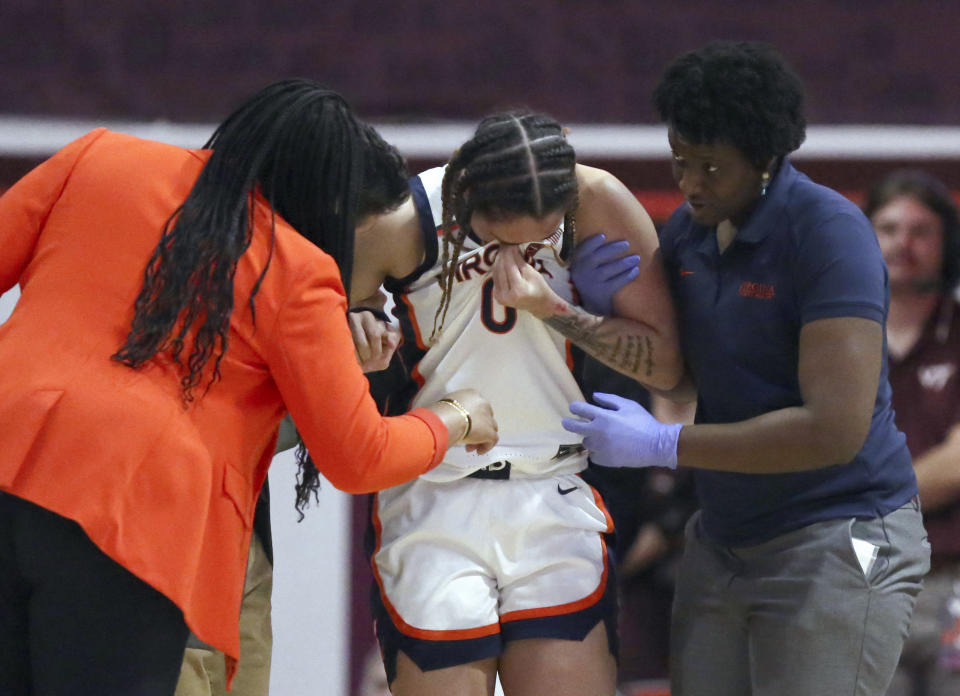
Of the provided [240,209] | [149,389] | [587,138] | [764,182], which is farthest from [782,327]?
[587,138]

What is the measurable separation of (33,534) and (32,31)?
1.93 metres

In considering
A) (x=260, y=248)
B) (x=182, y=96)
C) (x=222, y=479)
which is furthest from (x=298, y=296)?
(x=182, y=96)

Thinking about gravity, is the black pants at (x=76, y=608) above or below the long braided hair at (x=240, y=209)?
below

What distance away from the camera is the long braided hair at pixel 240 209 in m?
1.43

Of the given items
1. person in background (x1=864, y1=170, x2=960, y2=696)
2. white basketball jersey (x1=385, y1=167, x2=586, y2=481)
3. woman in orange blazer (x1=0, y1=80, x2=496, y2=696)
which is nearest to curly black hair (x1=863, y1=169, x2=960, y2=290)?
person in background (x1=864, y1=170, x2=960, y2=696)

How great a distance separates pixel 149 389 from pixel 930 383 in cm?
251

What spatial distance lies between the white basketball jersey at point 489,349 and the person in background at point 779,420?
0.11m

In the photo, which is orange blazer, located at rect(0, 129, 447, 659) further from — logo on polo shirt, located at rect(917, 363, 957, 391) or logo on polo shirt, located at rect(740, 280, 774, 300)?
logo on polo shirt, located at rect(917, 363, 957, 391)

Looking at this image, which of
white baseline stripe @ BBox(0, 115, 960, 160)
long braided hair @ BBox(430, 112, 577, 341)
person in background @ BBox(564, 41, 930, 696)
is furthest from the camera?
A: white baseline stripe @ BBox(0, 115, 960, 160)

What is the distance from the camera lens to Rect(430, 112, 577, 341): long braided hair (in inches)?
71.9

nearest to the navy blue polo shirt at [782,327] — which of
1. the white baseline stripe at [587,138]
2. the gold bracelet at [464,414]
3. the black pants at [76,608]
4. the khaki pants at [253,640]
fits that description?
the gold bracelet at [464,414]

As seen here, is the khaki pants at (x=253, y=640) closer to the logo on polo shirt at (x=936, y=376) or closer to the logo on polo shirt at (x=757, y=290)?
the logo on polo shirt at (x=757, y=290)

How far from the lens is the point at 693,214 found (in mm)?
1908

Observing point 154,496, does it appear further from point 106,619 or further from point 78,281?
point 78,281
